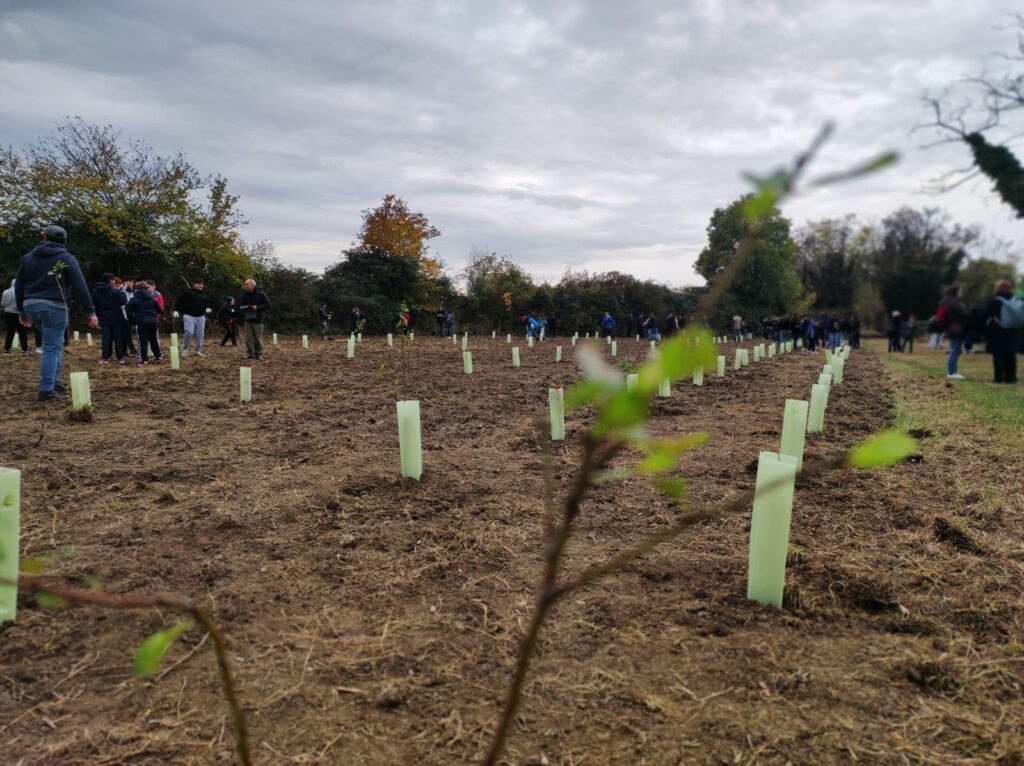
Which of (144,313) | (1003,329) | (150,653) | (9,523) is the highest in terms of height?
(144,313)

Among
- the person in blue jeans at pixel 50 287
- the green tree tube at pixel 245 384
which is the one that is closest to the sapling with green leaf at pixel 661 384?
the person in blue jeans at pixel 50 287

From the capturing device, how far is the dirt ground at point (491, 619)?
176cm

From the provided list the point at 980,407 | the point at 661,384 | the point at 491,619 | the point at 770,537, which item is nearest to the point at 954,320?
the point at 980,407

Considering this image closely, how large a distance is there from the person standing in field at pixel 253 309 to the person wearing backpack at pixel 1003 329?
507 inches

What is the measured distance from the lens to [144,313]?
1067cm

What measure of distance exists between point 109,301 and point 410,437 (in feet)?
28.2

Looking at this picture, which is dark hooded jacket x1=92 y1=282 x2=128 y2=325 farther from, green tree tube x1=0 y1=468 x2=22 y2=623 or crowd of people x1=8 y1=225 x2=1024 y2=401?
green tree tube x1=0 y1=468 x2=22 y2=623

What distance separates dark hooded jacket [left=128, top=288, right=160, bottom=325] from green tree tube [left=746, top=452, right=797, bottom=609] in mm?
10936

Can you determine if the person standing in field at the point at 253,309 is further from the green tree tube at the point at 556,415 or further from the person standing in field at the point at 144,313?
the green tree tube at the point at 556,415

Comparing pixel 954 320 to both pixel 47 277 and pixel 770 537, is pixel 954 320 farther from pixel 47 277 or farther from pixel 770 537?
pixel 47 277

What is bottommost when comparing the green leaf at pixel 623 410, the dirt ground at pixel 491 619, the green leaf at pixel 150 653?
the dirt ground at pixel 491 619

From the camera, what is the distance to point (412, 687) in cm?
197

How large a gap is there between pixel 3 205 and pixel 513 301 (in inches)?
1022

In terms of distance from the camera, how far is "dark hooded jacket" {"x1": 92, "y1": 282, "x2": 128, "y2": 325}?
32.2ft
